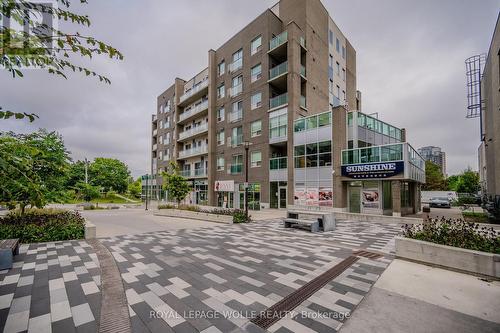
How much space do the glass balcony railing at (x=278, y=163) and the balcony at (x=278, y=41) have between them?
476 inches

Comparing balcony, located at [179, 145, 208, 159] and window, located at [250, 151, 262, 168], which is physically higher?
balcony, located at [179, 145, 208, 159]

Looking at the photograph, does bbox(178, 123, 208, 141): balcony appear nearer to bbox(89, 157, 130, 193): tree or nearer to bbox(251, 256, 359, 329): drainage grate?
bbox(251, 256, 359, 329): drainage grate

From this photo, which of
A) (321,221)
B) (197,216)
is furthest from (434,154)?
(197,216)

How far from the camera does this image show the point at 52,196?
10.0m

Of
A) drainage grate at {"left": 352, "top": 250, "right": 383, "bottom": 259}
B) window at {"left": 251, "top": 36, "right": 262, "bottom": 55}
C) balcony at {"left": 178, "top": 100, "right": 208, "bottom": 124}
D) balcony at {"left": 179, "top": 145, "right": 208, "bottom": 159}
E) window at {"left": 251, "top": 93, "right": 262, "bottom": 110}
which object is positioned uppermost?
window at {"left": 251, "top": 36, "right": 262, "bottom": 55}

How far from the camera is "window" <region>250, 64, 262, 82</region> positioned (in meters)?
26.4

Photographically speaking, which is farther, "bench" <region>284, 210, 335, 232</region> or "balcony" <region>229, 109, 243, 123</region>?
"balcony" <region>229, 109, 243, 123</region>

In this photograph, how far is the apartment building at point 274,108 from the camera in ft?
73.1

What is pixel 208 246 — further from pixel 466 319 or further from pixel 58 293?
pixel 466 319

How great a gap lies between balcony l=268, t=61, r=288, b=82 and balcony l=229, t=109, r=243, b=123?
5.68 metres

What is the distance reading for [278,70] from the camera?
80.9ft

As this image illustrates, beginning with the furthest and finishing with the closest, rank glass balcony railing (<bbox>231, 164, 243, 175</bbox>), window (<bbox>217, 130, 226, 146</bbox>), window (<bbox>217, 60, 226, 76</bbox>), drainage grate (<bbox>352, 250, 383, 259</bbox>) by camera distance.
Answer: window (<bbox>217, 60, 226, 76</bbox>) < window (<bbox>217, 130, 226, 146</bbox>) < glass balcony railing (<bbox>231, 164, 243, 175</bbox>) < drainage grate (<bbox>352, 250, 383, 259</bbox>)

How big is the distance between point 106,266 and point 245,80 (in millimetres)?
25771

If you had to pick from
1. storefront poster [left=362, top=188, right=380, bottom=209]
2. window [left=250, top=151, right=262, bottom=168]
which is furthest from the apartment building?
storefront poster [left=362, top=188, right=380, bottom=209]
